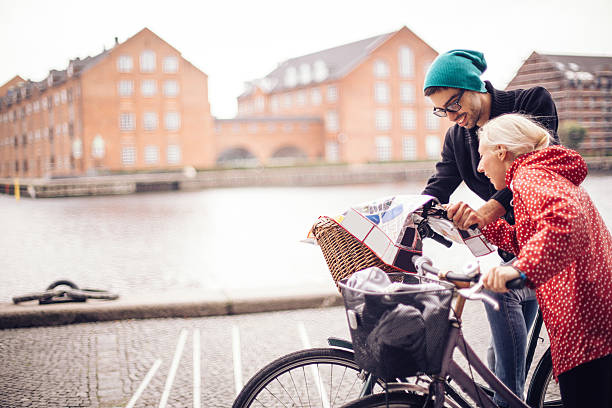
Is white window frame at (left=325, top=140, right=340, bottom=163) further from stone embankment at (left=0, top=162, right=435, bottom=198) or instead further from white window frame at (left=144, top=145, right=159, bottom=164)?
white window frame at (left=144, top=145, right=159, bottom=164)

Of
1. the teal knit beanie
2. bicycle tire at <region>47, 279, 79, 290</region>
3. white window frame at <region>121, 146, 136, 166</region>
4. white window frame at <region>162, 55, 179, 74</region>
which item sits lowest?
→ bicycle tire at <region>47, 279, 79, 290</region>

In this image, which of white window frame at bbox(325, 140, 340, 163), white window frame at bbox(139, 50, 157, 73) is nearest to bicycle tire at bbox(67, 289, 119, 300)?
white window frame at bbox(139, 50, 157, 73)

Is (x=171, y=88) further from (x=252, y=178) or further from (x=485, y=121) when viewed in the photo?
(x=485, y=121)

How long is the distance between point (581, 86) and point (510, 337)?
3123 mm

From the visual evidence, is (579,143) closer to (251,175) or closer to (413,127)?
(251,175)

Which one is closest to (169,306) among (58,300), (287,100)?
(58,300)

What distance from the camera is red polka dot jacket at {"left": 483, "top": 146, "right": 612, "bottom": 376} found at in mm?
1695

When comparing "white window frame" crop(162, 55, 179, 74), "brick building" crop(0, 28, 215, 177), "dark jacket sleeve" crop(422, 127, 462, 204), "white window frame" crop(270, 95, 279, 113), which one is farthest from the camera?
"white window frame" crop(270, 95, 279, 113)

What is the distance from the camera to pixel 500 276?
170 cm

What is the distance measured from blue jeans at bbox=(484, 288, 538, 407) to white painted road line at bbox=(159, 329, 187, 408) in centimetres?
192

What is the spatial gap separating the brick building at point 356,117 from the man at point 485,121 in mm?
49840

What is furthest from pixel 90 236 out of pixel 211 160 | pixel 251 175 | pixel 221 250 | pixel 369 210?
pixel 211 160

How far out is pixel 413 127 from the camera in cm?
5431

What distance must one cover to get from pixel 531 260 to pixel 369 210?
25.7 inches
